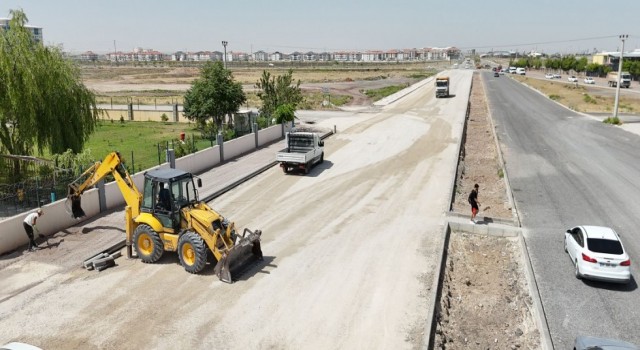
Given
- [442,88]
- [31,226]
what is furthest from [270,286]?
[442,88]

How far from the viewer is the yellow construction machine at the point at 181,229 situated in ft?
46.6

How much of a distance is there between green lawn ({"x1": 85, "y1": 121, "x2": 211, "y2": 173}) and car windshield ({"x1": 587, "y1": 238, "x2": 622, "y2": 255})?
20.9 m

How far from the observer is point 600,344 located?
32.7 feet

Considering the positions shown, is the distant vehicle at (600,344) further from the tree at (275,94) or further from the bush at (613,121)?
the bush at (613,121)

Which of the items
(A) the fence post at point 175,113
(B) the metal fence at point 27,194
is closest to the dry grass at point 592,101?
(A) the fence post at point 175,113

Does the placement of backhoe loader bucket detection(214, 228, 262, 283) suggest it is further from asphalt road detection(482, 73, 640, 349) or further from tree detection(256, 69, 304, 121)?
tree detection(256, 69, 304, 121)

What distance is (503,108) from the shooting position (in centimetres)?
5831

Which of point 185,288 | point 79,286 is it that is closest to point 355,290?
point 185,288

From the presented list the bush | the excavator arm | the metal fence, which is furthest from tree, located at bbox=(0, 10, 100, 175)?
the bush

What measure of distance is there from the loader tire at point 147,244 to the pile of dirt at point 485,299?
8602 millimetres

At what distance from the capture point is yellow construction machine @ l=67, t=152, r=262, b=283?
46.6ft

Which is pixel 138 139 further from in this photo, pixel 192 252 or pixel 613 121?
pixel 613 121

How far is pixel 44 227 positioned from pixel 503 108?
2086 inches

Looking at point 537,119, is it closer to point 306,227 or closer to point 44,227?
point 306,227
